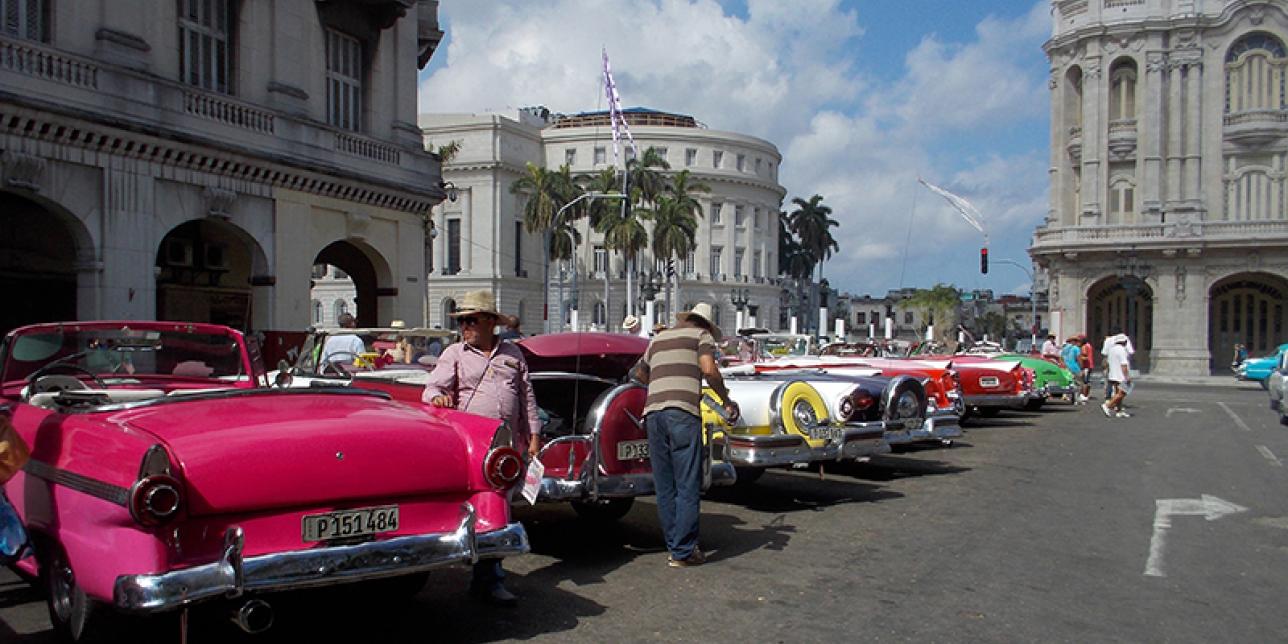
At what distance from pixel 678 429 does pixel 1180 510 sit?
202 inches

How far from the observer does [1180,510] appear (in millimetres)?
8781

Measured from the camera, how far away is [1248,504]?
9.12 m

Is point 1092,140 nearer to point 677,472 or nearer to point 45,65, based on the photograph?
point 45,65

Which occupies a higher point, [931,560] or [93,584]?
[93,584]

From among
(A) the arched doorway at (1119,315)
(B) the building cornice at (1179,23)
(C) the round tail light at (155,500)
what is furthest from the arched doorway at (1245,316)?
(C) the round tail light at (155,500)

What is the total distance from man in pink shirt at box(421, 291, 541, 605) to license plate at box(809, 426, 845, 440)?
3.44 meters

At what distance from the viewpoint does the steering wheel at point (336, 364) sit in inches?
352

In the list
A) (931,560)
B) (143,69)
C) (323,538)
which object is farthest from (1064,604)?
(143,69)

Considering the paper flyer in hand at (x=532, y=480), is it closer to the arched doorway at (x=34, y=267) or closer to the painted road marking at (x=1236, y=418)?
the painted road marking at (x=1236, y=418)

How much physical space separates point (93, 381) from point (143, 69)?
1251 cm

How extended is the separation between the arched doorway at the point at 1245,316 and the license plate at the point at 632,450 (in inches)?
2050

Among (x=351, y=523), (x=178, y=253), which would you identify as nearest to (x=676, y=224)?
(x=178, y=253)

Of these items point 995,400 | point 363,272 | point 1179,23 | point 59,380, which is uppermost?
point 1179,23

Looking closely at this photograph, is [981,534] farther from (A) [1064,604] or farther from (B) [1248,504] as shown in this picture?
(B) [1248,504]
